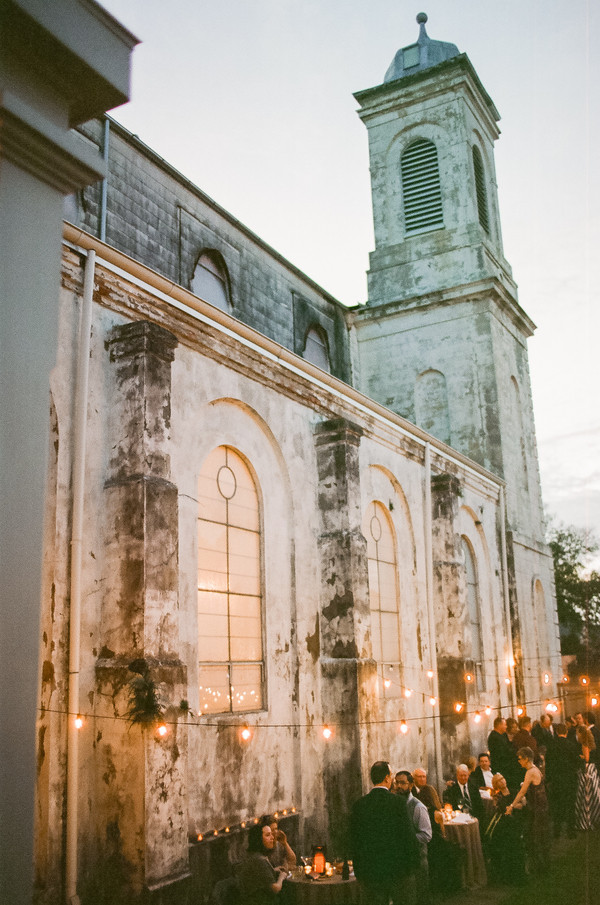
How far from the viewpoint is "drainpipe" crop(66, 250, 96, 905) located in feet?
26.0

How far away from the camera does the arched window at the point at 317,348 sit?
21967 mm

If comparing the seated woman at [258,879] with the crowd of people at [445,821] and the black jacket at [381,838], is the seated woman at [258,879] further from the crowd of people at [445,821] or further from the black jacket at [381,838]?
the black jacket at [381,838]

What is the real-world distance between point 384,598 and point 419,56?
18799 mm

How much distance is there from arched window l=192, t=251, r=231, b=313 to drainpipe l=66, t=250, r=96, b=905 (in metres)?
8.34

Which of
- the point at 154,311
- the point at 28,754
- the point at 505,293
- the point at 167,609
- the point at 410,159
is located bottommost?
the point at 28,754

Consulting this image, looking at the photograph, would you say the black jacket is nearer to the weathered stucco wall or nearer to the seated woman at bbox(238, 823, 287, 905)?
the seated woman at bbox(238, 823, 287, 905)

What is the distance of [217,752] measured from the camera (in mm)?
10273

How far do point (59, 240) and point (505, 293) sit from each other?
21981 mm

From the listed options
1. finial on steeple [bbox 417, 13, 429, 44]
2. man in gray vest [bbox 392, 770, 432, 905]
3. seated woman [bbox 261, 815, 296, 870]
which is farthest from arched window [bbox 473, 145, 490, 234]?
seated woman [bbox 261, 815, 296, 870]

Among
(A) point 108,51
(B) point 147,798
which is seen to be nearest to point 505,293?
(B) point 147,798

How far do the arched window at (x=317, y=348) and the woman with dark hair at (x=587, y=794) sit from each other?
11867mm

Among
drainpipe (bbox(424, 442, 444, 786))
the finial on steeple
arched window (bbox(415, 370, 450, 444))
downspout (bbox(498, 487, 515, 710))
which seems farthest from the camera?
the finial on steeple

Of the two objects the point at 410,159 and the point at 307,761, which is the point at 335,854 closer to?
the point at 307,761

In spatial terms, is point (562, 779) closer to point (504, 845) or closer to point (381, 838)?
point (504, 845)
